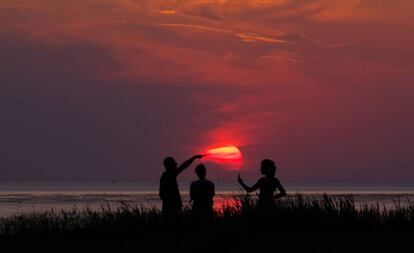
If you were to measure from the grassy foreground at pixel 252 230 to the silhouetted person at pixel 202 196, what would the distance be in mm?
322

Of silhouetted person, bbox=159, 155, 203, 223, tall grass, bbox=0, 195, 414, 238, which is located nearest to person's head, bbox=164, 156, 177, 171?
silhouetted person, bbox=159, 155, 203, 223

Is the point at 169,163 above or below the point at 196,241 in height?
Result: above

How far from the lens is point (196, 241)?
41.6ft

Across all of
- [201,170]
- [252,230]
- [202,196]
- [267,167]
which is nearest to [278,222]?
[252,230]

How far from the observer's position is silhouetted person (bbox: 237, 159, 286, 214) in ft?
51.3

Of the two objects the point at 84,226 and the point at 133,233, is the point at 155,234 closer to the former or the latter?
the point at 133,233

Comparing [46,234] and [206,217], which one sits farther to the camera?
[46,234]

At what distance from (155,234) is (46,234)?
2706 millimetres

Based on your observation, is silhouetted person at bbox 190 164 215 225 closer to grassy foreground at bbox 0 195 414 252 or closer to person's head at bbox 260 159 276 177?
grassy foreground at bbox 0 195 414 252

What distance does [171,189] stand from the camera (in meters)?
16.2

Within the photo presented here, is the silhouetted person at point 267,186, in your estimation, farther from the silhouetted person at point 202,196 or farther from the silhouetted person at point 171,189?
the silhouetted person at point 171,189

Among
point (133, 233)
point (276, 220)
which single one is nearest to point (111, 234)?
point (133, 233)

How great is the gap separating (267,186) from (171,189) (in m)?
1.99

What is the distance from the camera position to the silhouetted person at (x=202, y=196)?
52.1 feet
